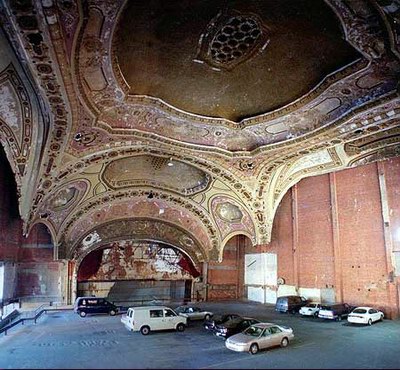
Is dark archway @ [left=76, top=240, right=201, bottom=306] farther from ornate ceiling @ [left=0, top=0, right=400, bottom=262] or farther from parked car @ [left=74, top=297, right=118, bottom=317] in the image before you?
parked car @ [left=74, top=297, right=118, bottom=317]

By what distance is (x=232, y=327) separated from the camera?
12.1 meters

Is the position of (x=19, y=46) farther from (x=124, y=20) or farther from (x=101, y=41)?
(x=124, y=20)

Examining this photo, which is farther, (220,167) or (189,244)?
(189,244)

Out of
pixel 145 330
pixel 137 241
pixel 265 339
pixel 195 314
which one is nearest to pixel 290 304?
pixel 195 314

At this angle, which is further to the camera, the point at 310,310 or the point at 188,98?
the point at 310,310

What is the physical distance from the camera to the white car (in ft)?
49.4

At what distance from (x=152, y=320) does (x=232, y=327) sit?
2981mm

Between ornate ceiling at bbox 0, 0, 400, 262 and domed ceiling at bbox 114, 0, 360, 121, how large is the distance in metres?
0.04

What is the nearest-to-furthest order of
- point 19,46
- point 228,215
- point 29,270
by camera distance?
point 19,46 < point 29,270 < point 228,215

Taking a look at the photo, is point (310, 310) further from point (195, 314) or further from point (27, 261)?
point (27, 261)

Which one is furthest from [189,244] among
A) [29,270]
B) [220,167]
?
[29,270]

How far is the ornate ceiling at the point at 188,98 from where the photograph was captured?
8.96m

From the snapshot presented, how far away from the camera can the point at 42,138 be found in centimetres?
1343

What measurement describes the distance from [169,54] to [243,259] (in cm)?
1863
